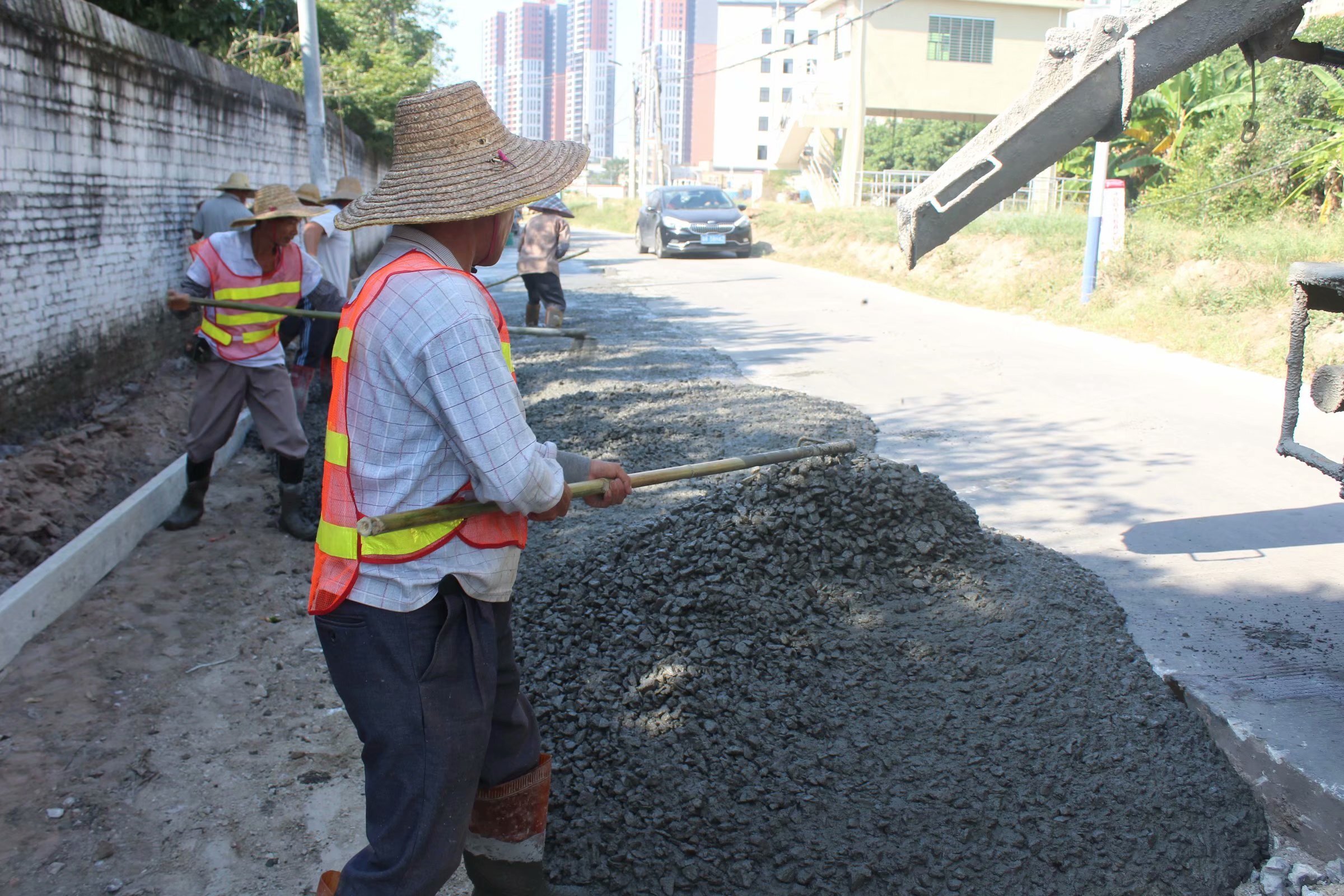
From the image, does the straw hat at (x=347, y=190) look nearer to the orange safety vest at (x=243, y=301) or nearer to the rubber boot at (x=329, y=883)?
the orange safety vest at (x=243, y=301)

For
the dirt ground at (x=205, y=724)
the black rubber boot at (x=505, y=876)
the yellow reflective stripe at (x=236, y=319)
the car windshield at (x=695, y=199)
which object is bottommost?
the dirt ground at (x=205, y=724)

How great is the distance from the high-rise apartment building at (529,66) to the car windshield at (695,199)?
419 ft

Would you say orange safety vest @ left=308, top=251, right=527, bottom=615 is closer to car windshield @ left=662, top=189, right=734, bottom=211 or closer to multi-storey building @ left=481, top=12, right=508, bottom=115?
car windshield @ left=662, top=189, right=734, bottom=211

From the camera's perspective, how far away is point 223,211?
27.7ft

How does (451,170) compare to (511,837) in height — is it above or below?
above

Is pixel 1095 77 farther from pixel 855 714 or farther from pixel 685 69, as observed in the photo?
pixel 685 69

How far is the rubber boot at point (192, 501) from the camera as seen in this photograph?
18.0 ft

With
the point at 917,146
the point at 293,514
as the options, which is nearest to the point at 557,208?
the point at 293,514

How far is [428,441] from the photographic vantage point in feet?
6.69

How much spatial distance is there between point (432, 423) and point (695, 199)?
22082 mm

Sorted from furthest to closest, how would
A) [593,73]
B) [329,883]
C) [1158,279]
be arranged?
[593,73], [1158,279], [329,883]

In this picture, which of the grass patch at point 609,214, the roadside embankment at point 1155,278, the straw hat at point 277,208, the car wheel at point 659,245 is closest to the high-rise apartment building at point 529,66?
the grass patch at point 609,214

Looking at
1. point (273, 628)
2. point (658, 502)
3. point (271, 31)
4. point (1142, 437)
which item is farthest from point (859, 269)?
point (273, 628)

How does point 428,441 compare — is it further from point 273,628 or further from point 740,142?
point 740,142
